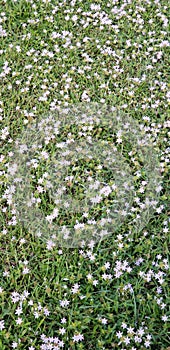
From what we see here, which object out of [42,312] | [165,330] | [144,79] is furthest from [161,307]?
[144,79]

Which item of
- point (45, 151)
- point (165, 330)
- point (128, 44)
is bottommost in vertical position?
point (165, 330)

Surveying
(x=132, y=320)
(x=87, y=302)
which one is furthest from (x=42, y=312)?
(x=132, y=320)

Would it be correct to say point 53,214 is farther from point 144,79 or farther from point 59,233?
point 144,79

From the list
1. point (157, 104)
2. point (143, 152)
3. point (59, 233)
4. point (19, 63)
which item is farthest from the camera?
point (19, 63)

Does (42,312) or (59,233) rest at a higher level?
(59,233)

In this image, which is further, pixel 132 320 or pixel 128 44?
pixel 128 44

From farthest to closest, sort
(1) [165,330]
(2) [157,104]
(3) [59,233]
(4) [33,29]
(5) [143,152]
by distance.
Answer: (4) [33,29] → (2) [157,104] → (5) [143,152] → (3) [59,233] → (1) [165,330]
